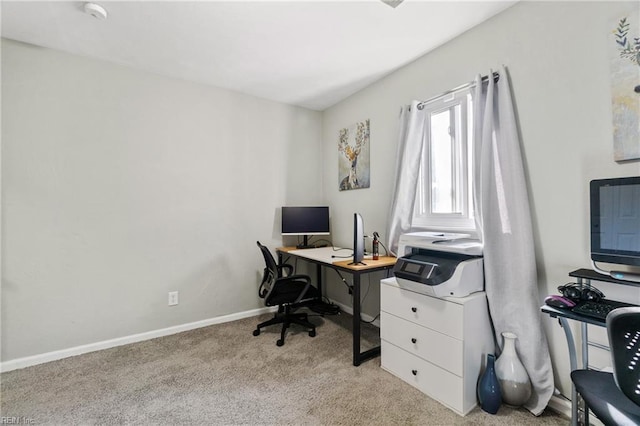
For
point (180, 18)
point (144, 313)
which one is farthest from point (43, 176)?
point (180, 18)

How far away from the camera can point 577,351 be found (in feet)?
5.01

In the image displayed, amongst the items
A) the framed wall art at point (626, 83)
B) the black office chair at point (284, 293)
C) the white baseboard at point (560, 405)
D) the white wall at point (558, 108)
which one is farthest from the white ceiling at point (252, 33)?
the white baseboard at point (560, 405)

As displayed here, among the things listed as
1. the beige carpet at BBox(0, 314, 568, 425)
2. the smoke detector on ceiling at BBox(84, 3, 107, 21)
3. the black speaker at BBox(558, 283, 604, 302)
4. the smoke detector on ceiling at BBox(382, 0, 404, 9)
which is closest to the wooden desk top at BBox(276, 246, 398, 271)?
the beige carpet at BBox(0, 314, 568, 425)

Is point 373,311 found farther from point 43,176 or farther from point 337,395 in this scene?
point 43,176

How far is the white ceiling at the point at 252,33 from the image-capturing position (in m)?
1.80

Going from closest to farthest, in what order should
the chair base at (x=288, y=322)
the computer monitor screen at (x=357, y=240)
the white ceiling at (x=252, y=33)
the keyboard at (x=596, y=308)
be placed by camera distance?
the keyboard at (x=596, y=308)
the white ceiling at (x=252, y=33)
the computer monitor screen at (x=357, y=240)
the chair base at (x=288, y=322)

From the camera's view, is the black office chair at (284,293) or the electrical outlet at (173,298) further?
the electrical outlet at (173,298)

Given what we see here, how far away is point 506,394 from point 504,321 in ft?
1.30

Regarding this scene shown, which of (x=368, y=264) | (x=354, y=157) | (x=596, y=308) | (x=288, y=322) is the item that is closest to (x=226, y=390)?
(x=288, y=322)

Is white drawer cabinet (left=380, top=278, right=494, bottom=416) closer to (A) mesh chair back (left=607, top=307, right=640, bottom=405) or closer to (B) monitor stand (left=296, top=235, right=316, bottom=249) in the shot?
(A) mesh chair back (left=607, top=307, right=640, bottom=405)

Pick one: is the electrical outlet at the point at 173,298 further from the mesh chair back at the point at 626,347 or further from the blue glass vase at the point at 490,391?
the mesh chair back at the point at 626,347

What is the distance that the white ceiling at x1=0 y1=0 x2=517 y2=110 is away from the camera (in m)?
1.80

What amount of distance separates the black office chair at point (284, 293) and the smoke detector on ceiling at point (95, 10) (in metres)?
1.99

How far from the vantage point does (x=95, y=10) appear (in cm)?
180
